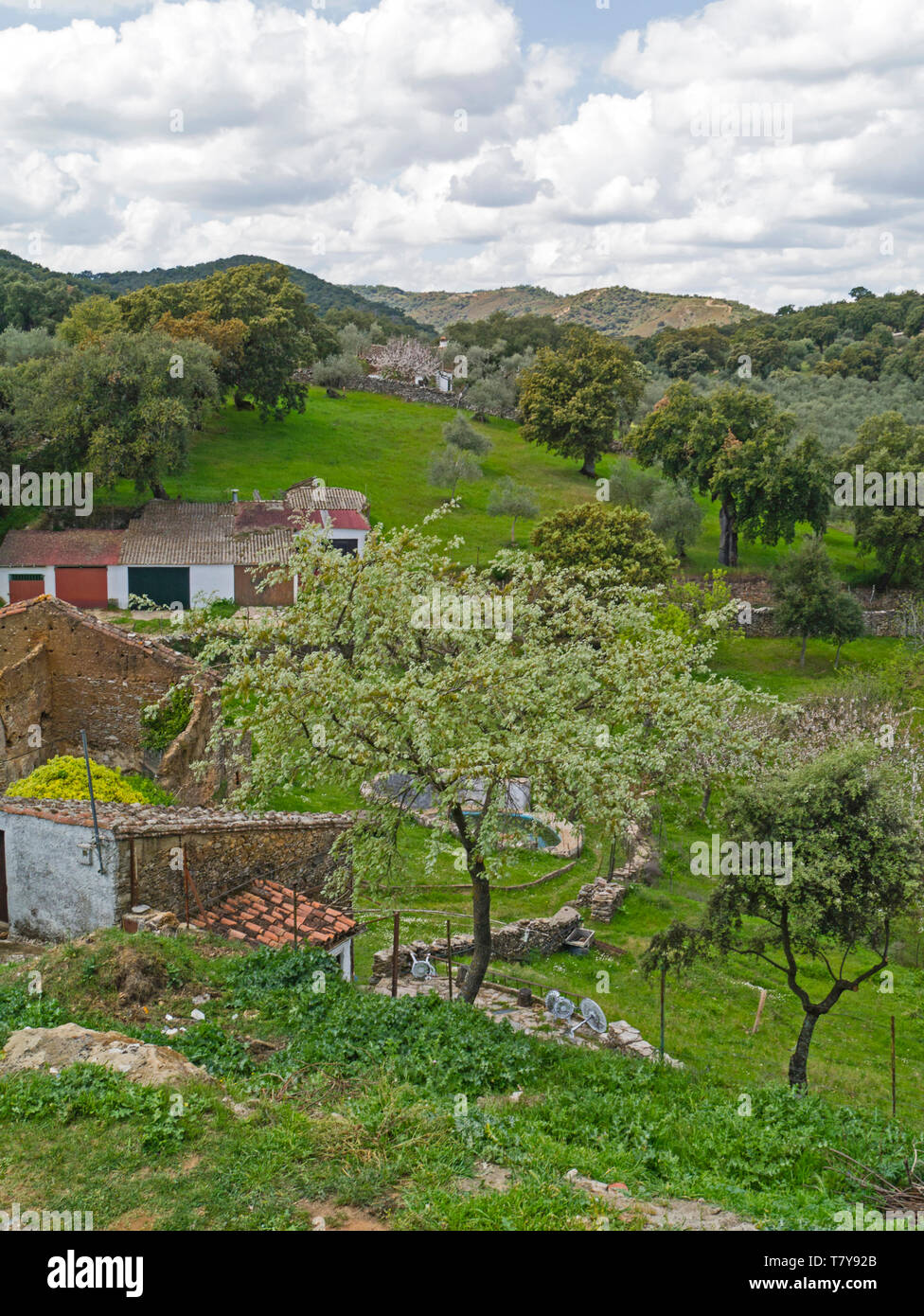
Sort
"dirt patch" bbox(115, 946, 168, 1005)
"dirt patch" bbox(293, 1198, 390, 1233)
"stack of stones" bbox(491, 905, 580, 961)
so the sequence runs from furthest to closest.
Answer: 1. "stack of stones" bbox(491, 905, 580, 961)
2. "dirt patch" bbox(115, 946, 168, 1005)
3. "dirt patch" bbox(293, 1198, 390, 1233)

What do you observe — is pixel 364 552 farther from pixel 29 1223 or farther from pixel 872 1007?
pixel 872 1007

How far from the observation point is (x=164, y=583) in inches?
1761

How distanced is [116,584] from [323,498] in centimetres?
1231

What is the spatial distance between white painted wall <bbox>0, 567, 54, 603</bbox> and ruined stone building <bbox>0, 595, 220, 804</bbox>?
61.9 ft

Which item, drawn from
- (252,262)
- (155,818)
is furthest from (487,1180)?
(252,262)

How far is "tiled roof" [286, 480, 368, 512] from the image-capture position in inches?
2005


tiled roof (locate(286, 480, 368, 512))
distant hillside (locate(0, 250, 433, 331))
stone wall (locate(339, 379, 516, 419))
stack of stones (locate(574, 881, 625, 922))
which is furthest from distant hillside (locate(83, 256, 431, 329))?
stack of stones (locate(574, 881, 625, 922))

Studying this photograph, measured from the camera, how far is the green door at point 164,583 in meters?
44.5

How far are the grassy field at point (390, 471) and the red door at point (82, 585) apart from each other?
8.07 metres

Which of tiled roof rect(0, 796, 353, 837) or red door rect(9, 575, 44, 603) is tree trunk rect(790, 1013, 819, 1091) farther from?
red door rect(9, 575, 44, 603)

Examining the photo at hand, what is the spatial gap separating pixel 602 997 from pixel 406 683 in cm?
932

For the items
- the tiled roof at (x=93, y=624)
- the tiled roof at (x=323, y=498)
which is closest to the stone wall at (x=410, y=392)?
the tiled roof at (x=323, y=498)
